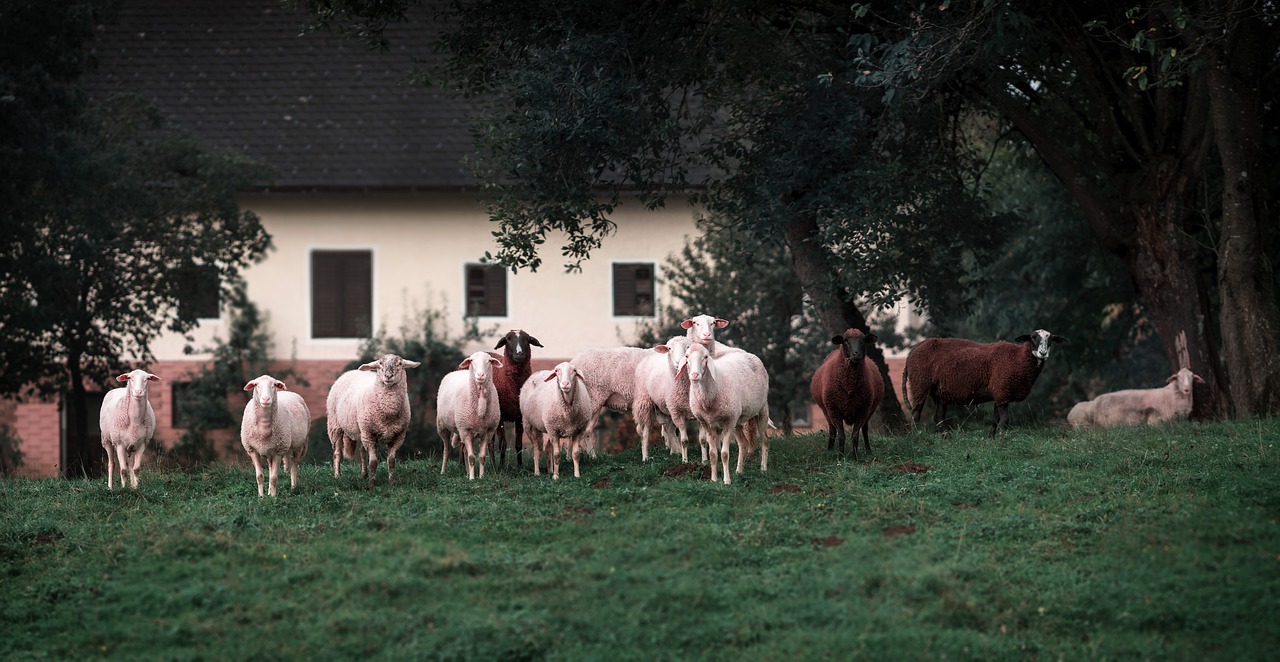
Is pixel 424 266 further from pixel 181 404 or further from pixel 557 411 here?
pixel 557 411

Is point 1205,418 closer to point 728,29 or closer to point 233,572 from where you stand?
point 728,29

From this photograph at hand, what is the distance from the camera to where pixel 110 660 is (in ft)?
32.2

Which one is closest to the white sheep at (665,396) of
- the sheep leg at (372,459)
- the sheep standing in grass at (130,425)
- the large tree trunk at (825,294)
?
the sheep leg at (372,459)

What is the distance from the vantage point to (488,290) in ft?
103

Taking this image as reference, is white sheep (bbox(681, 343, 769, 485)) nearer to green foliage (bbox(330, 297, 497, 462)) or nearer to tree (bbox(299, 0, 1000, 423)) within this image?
tree (bbox(299, 0, 1000, 423))

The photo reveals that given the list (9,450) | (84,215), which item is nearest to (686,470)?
(84,215)

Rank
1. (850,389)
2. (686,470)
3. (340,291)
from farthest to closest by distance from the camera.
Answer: (340,291) < (850,389) < (686,470)

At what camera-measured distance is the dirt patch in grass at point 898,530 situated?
11906 millimetres

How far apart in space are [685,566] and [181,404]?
2110 cm

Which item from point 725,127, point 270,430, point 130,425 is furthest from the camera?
point 725,127

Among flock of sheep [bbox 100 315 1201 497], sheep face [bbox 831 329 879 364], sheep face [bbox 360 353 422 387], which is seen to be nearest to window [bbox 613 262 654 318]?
flock of sheep [bbox 100 315 1201 497]

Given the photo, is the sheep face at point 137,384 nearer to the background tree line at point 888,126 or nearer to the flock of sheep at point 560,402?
the flock of sheep at point 560,402

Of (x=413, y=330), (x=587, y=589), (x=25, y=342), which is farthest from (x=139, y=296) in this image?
(x=587, y=589)

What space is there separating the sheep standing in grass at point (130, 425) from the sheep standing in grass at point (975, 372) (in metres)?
9.99
